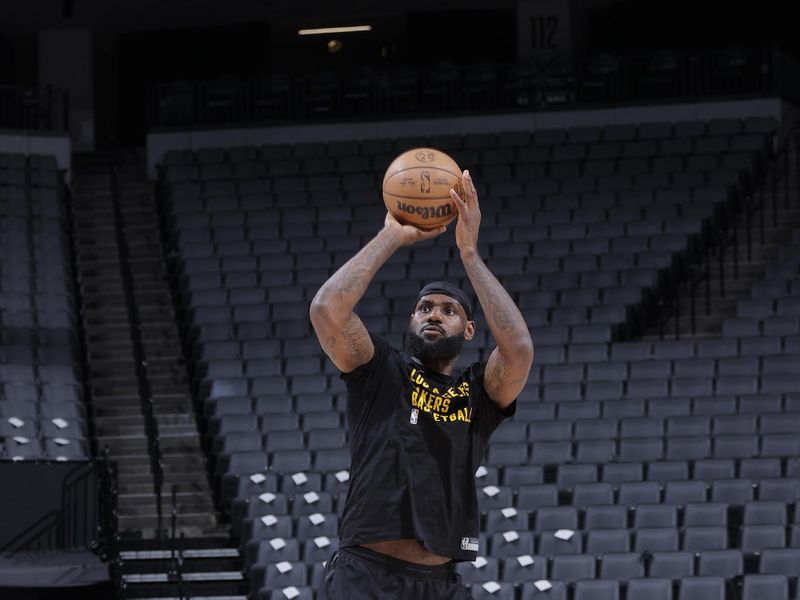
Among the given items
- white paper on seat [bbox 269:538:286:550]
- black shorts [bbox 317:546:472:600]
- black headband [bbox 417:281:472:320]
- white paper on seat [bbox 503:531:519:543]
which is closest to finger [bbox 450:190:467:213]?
black headband [bbox 417:281:472:320]

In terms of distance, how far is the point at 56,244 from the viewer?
60.3 feet

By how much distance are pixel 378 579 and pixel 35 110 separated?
1719 centimetres

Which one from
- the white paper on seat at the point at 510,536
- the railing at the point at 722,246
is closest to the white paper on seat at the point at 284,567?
the white paper on seat at the point at 510,536

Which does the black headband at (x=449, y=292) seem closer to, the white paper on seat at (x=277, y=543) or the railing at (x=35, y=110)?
the white paper on seat at (x=277, y=543)

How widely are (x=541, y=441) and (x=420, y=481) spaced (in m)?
8.89

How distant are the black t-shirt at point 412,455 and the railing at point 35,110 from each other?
16.4 metres

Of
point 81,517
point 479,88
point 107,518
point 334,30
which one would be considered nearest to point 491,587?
point 107,518

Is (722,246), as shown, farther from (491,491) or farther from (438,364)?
(438,364)

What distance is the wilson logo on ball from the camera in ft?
17.4

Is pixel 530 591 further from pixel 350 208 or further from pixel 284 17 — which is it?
pixel 284 17

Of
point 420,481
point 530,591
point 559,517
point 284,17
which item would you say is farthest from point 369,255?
point 284,17

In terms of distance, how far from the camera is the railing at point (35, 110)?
2109 centimetres

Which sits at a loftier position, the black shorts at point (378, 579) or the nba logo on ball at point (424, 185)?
the nba logo on ball at point (424, 185)

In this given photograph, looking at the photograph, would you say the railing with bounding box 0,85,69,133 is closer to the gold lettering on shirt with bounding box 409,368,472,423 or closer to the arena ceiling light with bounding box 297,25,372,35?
the arena ceiling light with bounding box 297,25,372,35
